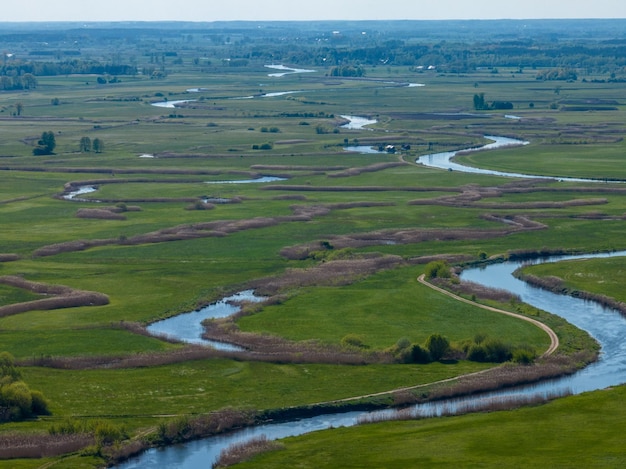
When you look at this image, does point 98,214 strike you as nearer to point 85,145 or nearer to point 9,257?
point 9,257

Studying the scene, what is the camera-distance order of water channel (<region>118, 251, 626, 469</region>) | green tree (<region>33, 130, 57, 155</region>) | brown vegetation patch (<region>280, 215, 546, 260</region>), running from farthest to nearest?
green tree (<region>33, 130, 57, 155</region>) → brown vegetation patch (<region>280, 215, 546, 260</region>) → water channel (<region>118, 251, 626, 469</region>)

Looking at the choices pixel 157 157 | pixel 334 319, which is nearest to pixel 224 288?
pixel 334 319

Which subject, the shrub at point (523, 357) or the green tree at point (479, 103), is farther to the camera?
the green tree at point (479, 103)

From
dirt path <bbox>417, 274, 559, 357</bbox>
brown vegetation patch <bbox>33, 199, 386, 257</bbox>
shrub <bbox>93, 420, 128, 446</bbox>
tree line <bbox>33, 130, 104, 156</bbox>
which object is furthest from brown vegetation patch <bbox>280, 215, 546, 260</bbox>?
tree line <bbox>33, 130, 104, 156</bbox>

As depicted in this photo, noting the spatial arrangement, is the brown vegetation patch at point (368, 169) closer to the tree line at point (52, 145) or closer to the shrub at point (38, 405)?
the tree line at point (52, 145)

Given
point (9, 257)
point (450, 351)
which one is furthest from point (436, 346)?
point (9, 257)

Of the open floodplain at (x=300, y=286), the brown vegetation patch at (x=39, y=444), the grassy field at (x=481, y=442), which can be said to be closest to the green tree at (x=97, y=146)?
the open floodplain at (x=300, y=286)

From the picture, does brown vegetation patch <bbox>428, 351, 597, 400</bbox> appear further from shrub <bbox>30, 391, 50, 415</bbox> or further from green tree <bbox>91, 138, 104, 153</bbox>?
green tree <bbox>91, 138, 104, 153</bbox>
